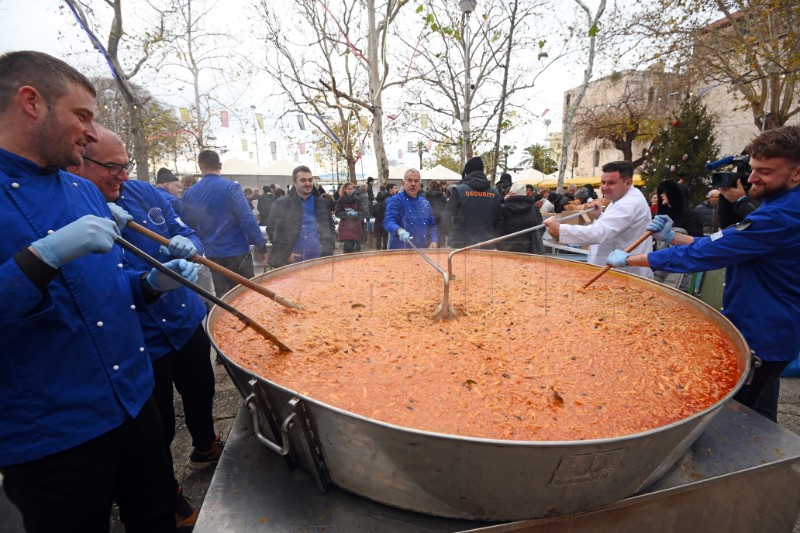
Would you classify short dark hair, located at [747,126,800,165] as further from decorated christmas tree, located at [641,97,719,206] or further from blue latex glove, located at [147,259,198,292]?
decorated christmas tree, located at [641,97,719,206]

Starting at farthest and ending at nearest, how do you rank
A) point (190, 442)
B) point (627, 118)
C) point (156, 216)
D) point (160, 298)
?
1. point (627, 118)
2. point (190, 442)
3. point (156, 216)
4. point (160, 298)

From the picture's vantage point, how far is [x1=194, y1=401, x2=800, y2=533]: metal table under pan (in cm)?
121

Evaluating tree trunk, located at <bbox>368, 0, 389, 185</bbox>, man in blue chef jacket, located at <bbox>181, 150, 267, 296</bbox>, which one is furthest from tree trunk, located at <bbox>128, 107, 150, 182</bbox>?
man in blue chef jacket, located at <bbox>181, 150, 267, 296</bbox>

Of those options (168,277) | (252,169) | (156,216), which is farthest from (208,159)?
(252,169)

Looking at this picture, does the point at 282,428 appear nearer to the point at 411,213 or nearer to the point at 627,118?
the point at 411,213

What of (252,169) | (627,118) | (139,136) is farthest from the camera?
(252,169)

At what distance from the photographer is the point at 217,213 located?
397 cm

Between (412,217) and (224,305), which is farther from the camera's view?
(412,217)

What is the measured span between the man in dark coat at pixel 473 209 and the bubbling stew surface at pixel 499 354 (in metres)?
2.29

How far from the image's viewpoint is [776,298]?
1.91 meters

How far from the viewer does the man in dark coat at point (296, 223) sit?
15.2 feet

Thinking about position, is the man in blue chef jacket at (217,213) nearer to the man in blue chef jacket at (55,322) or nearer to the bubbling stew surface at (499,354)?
the bubbling stew surface at (499,354)

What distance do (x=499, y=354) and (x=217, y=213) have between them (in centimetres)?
348

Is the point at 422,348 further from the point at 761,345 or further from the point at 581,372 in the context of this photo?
the point at 761,345
